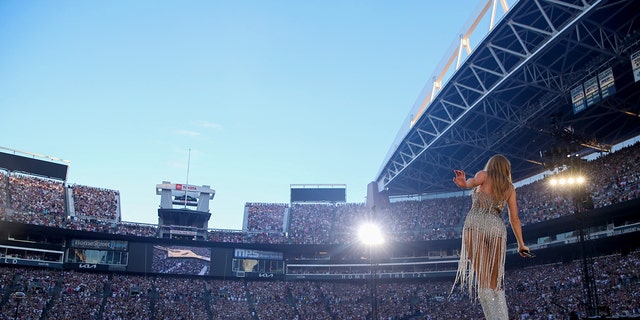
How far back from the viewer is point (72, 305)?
147 feet

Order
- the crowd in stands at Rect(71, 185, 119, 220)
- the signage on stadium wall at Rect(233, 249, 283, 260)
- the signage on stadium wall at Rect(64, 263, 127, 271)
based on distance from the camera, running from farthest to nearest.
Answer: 1. the signage on stadium wall at Rect(233, 249, 283, 260)
2. the crowd in stands at Rect(71, 185, 119, 220)
3. the signage on stadium wall at Rect(64, 263, 127, 271)

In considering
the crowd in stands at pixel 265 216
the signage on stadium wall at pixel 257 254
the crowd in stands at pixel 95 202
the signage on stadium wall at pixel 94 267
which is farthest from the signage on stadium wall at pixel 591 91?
the crowd in stands at pixel 95 202

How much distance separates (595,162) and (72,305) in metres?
44.8

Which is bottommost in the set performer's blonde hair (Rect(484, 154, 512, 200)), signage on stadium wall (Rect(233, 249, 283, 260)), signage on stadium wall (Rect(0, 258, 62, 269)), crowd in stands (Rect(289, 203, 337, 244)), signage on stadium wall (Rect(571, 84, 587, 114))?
signage on stadium wall (Rect(0, 258, 62, 269))

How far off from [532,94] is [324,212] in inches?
1380

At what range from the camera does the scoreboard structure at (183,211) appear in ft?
179

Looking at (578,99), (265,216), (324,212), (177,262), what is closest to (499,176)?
(578,99)

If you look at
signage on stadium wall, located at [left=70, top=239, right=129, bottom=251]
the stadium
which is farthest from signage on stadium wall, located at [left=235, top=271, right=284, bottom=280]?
signage on stadium wall, located at [left=70, top=239, right=129, bottom=251]

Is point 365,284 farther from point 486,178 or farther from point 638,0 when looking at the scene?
point 486,178

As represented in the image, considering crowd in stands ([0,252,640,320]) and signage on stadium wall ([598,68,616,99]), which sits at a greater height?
signage on stadium wall ([598,68,616,99])

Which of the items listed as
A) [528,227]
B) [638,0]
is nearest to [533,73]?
[638,0]

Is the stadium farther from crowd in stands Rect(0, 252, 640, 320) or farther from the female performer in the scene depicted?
the female performer

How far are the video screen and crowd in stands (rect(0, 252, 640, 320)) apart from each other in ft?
3.39

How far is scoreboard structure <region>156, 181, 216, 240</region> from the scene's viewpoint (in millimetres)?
54562
